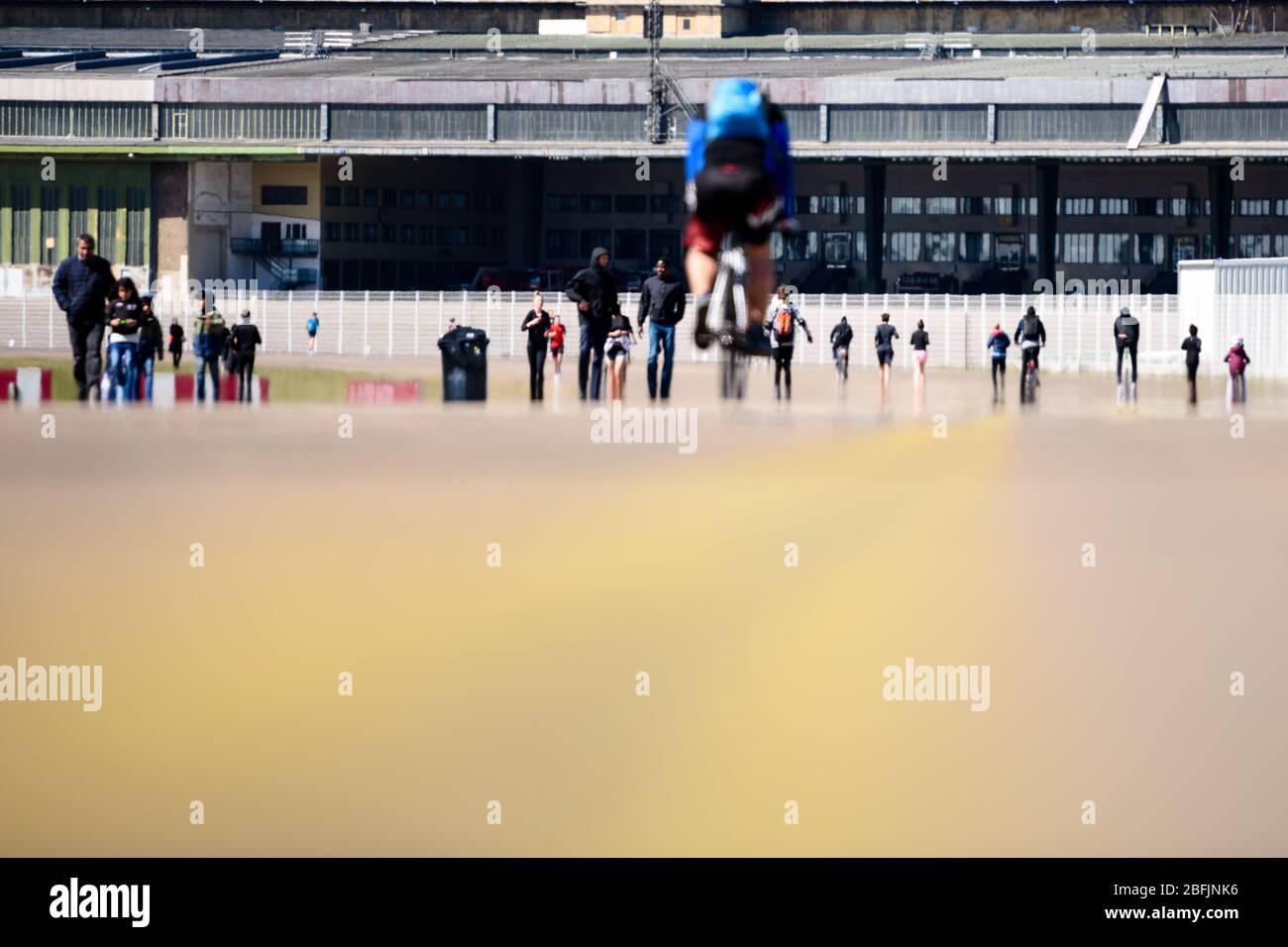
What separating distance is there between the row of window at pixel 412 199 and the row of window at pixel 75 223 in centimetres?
478

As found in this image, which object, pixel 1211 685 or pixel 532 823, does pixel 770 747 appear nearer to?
pixel 532 823

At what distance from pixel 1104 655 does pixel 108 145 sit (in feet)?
246

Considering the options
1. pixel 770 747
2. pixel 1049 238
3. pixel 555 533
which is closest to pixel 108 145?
pixel 1049 238

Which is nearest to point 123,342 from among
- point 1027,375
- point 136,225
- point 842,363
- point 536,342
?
point 536,342

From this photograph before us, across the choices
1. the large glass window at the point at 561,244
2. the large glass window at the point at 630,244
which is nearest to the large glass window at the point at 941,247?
the large glass window at the point at 630,244

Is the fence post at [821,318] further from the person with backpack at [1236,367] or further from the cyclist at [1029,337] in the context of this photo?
the person with backpack at [1236,367]

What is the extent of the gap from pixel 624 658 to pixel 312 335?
194 ft

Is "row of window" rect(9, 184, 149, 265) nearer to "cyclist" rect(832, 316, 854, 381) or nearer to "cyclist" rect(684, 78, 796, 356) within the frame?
"cyclist" rect(832, 316, 854, 381)

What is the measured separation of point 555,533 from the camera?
13.1 meters

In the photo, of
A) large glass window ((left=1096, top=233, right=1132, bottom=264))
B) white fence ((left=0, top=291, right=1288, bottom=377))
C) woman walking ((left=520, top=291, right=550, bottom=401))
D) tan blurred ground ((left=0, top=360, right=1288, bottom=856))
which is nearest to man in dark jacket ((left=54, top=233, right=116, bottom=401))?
tan blurred ground ((left=0, top=360, right=1288, bottom=856))

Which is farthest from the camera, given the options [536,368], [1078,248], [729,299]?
[1078,248]

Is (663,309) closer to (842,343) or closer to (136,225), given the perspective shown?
(842,343)

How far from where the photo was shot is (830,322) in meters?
65.3
